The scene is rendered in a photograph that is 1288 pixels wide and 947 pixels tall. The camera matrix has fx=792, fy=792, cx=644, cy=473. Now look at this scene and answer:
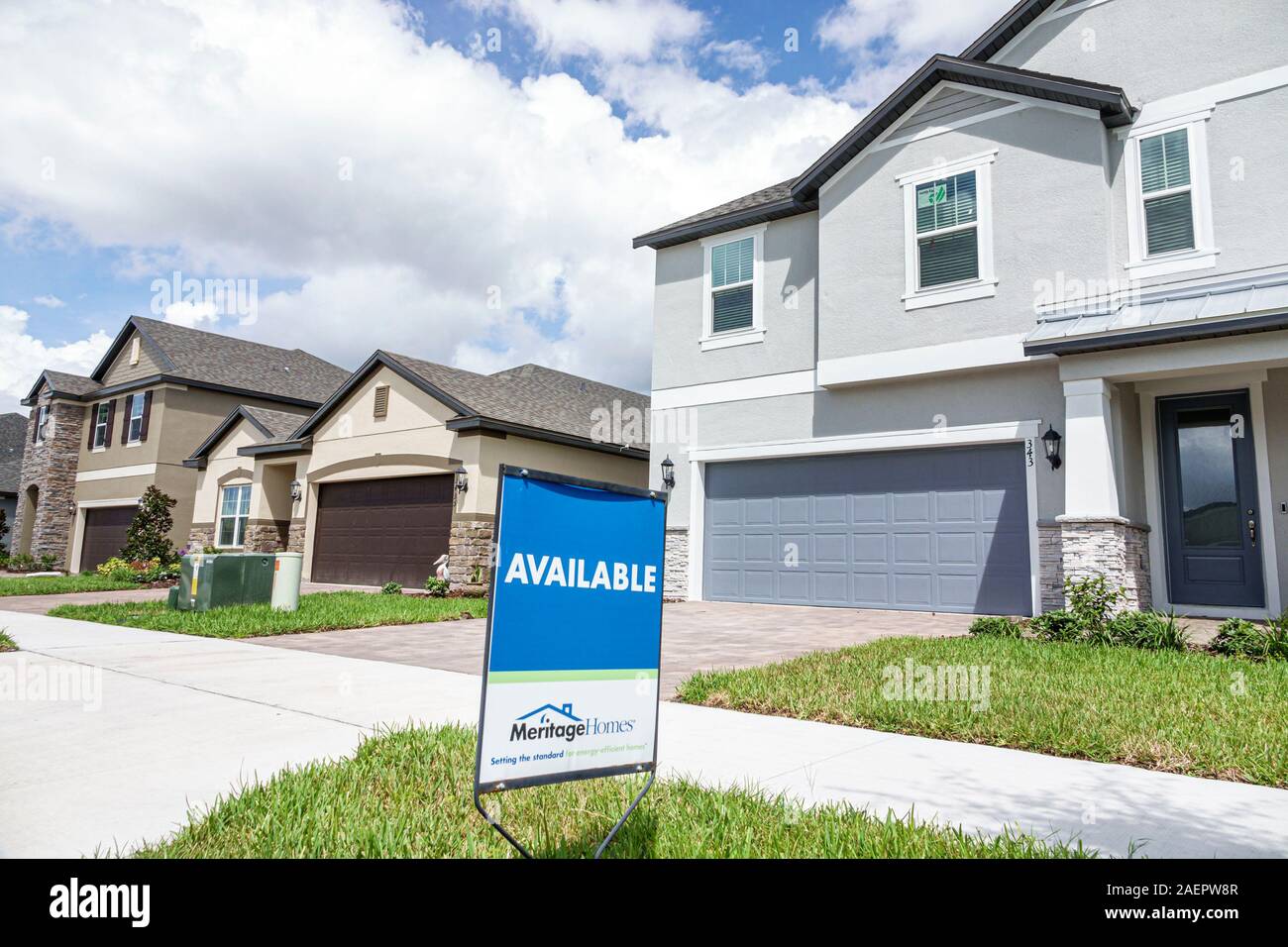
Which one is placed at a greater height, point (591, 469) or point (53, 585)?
point (591, 469)

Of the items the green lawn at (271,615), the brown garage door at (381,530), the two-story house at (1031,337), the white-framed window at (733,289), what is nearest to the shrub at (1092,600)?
the two-story house at (1031,337)

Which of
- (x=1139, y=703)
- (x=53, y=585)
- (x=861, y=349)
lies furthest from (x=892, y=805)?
(x=53, y=585)

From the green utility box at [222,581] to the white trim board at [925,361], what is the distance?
9912mm

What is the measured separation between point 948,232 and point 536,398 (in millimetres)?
11586

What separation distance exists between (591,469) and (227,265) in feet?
33.4

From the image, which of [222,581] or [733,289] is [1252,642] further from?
[222,581]

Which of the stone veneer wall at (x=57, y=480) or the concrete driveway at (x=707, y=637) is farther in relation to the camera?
the stone veneer wall at (x=57, y=480)

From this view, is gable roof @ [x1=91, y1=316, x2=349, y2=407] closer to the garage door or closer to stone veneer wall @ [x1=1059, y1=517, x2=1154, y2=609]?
the garage door

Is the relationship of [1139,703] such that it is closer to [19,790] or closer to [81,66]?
[19,790]

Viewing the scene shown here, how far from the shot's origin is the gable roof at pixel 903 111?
11336 mm

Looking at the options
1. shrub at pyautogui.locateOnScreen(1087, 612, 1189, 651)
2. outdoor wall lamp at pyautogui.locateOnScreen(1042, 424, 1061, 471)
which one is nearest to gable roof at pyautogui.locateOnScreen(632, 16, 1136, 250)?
outdoor wall lamp at pyautogui.locateOnScreen(1042, 424, 1061, 471)

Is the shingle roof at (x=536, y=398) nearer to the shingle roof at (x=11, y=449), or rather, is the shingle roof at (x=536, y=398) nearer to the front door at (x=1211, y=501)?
the front door at (x=1211, y=501)

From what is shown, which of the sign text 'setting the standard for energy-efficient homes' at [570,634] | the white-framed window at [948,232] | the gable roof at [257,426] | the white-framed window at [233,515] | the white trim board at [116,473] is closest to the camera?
the sign text 'setting the standard for energy-efficient homes' at [570,634]

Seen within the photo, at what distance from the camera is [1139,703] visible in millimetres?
5383
